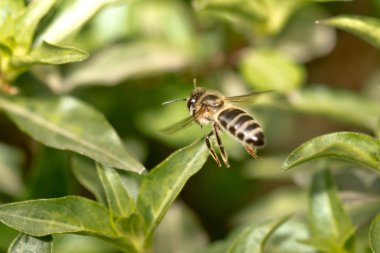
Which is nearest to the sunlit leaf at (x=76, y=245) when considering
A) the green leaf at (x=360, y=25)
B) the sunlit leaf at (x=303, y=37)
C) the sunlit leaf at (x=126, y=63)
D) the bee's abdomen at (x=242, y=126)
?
the sunlit leaf at (x=126, y=63)

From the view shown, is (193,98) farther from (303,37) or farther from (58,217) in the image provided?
(303,37)

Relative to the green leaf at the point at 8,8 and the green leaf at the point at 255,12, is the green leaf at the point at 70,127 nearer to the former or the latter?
the green leaf at the point at 8,8

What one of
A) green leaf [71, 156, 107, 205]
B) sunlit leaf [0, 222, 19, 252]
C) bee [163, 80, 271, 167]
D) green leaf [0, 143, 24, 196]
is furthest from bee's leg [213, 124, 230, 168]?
green leaf [0, 143, 24, 196]

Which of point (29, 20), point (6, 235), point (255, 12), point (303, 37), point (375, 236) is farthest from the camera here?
point (303, 37)

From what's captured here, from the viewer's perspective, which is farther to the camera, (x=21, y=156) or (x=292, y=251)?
(x=21, y=156)

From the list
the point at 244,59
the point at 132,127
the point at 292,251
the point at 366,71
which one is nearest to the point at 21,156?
the point at 132,127

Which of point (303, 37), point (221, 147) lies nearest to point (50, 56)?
point (221, 147)

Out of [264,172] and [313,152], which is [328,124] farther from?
[313,152]

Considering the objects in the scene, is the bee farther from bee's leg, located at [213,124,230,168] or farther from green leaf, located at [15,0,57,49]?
green leaf, located at [15,0,57,49]
